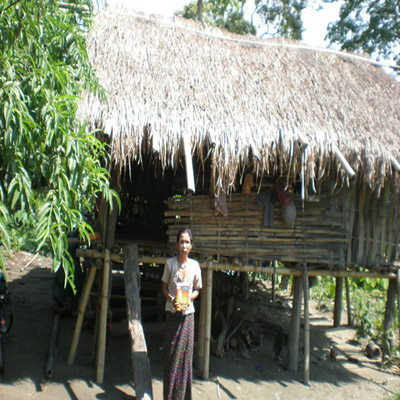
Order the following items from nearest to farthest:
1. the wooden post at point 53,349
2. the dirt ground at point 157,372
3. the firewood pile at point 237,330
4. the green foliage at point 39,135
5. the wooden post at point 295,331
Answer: the green foliage at point 39,135, the dirt ground at point 157,372, the wooden post at point 53,349, the wooden post at point 295,331, the firewood pile at point 237,330

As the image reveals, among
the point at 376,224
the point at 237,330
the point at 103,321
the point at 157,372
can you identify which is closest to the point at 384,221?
the point at 376,224

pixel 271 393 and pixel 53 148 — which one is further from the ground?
pixel 53 148

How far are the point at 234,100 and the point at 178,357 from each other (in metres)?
3.07

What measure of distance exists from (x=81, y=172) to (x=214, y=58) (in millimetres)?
3784

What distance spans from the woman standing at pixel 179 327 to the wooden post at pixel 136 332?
199 mm

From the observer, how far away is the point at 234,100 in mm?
5590

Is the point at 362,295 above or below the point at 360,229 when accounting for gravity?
below

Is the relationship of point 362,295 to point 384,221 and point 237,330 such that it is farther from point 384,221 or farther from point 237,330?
point 237,330

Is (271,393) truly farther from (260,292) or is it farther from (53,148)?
(260,292)

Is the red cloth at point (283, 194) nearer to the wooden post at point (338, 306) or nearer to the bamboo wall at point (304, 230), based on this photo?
the bamboo wall at point (304, 230)

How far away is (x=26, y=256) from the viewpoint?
11.9 metres

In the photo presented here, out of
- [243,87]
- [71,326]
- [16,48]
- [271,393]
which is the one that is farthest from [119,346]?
[16,48]

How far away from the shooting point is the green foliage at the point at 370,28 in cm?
1533

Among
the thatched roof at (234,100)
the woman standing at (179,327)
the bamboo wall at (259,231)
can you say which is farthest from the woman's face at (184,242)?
the bamboo wall at (259,231)
